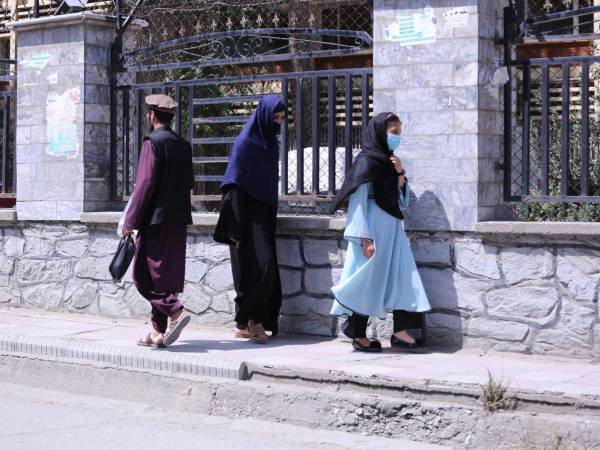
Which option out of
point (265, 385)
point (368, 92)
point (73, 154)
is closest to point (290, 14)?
point (73, 154)

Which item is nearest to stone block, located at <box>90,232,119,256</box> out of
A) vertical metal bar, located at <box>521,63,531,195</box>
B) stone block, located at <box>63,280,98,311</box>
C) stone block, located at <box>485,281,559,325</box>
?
stone block, located at <box>63,280,98,311</box>

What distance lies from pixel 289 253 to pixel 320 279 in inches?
13.4

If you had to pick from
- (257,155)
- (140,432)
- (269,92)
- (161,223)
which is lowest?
(140,432)

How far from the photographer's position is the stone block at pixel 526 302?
24.6ft

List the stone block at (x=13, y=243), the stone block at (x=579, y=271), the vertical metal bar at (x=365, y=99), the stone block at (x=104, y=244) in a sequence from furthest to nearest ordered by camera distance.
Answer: the stone block at (x=13, y=243) → the stone block at (x=104, y=244) → the vertical metal bar at (x=365, y=99) → the stone block at (x=579, y=271)

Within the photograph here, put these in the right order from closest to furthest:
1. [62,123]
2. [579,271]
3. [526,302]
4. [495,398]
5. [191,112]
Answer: [495,398] → [579,271] → [526,302] → [191,112] → [62,123]

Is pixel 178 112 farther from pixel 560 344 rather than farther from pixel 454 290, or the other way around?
pixel 560 344

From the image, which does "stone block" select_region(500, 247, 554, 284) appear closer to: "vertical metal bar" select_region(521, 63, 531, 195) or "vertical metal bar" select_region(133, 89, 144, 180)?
"vertical metal bar" select_region(521, 63, 531, 195)

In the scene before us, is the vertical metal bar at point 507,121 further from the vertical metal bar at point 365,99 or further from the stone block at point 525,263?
the vertical metal bar at point 365,99

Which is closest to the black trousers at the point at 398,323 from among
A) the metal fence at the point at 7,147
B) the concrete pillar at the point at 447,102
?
the concrete pillar at the point at 447,102

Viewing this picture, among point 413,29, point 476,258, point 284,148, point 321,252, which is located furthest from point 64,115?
point 476,258

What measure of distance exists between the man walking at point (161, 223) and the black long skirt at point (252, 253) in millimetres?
352

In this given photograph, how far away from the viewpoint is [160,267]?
7938 mm

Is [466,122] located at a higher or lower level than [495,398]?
higher
